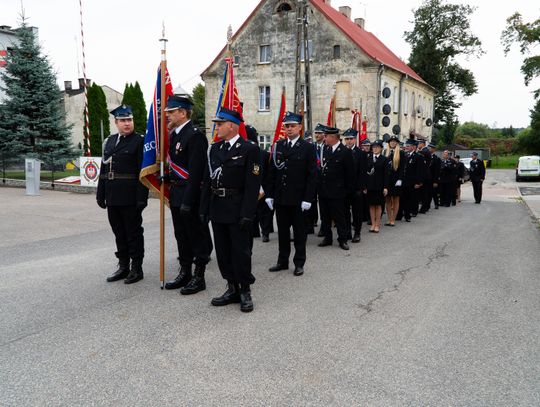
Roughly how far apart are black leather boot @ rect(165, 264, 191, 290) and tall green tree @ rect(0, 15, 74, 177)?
17295 mm

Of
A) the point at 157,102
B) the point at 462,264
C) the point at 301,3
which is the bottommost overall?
the point at 462,264

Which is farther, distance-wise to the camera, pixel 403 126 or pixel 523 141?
pixel 523 141

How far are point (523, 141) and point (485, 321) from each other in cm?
5716

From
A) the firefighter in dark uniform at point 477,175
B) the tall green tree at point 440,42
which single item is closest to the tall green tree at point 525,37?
the tall green tree at point 440,42

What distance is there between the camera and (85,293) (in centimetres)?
557

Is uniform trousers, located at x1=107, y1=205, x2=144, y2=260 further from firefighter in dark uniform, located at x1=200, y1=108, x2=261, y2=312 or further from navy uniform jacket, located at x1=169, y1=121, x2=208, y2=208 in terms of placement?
firefighter in dark uniform, located at x1=200, y1=108, x2=261, y2=312

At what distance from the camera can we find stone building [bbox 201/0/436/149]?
1216 inches

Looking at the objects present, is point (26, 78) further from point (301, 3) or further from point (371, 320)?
point (371, 320)

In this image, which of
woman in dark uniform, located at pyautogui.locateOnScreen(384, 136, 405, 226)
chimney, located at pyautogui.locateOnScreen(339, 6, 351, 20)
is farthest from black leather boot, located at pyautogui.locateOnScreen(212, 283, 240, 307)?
chimney, located at pyautogui.locateOnScreen(339, 6, 351, 20)

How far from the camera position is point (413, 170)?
12.6 meters

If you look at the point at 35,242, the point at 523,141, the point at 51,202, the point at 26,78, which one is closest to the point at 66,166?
the point at 26,78

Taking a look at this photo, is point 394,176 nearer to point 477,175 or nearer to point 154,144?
point 154,144

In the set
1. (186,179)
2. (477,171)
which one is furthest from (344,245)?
(477,171)

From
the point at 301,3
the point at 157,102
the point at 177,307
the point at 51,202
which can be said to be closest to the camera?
the point at 177,307
